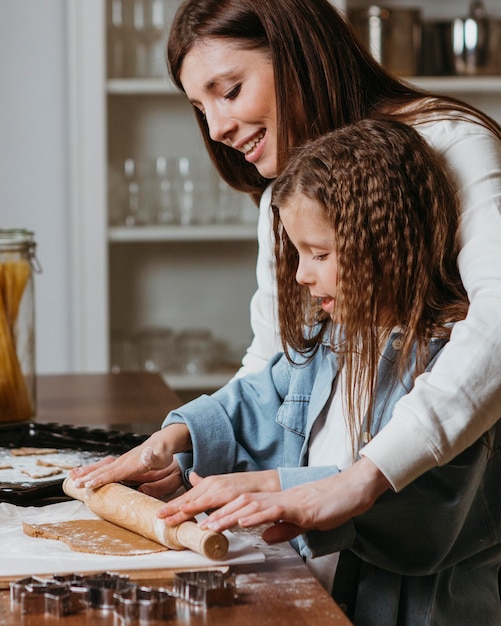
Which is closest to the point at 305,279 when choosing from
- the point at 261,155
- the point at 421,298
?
the point at 421,298

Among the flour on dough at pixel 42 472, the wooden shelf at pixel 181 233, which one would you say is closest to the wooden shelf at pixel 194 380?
the wooden shelf at pixel 181 233

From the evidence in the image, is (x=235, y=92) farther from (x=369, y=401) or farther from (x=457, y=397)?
(x=457, y=397)

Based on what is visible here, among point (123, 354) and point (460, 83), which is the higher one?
point (460, 83)

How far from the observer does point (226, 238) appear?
2939 mm

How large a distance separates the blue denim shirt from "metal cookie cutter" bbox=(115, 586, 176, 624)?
0.58 ft

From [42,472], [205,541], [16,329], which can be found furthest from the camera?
[16,329]

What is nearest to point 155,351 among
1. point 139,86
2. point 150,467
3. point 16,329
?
point 139,86

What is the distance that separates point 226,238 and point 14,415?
4.94 feet

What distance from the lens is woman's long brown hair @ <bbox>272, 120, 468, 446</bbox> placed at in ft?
3.44

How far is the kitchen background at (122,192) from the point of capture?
284 centimetres

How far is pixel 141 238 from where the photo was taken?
289 cm

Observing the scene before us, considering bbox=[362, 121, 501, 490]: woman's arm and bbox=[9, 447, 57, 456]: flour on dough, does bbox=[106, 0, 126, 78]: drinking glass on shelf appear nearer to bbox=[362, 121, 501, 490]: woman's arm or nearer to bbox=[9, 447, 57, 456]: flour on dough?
bbox=[9, 447, 57, 456]: flour on dough

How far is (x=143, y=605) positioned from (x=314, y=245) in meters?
0.48

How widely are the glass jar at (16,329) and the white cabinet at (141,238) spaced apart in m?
1.29
